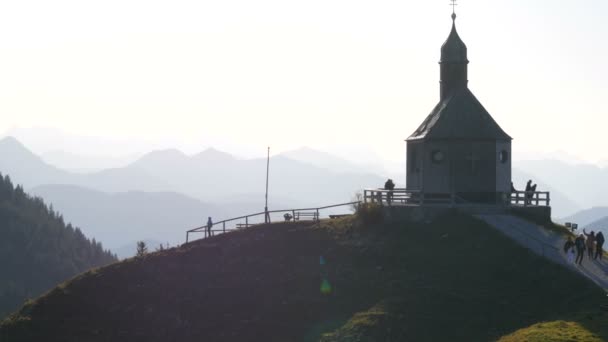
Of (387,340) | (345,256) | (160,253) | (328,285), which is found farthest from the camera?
(160,253)

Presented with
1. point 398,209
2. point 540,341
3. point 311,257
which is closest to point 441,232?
point 398,209

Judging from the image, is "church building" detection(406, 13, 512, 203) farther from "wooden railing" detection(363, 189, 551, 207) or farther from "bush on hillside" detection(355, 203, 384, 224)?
"bush on hillside" detection(355, 203, 384, 224)

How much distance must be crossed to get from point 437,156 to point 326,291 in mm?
14815

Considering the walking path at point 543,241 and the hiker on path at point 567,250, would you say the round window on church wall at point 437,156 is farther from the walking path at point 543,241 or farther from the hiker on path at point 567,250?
the hiker on path at point 567,250

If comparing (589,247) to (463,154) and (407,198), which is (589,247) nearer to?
(463,154)

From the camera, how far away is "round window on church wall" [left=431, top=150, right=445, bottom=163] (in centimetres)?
5594

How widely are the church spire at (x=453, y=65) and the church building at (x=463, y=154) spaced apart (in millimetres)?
1313

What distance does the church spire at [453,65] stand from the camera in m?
59.4

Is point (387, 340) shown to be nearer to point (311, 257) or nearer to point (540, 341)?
point (540, 341)

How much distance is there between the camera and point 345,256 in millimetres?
50031

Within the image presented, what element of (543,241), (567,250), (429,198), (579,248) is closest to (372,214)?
(429,198)

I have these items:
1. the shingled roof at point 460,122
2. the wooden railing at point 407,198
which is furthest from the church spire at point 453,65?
the wooden railing at point 407,198

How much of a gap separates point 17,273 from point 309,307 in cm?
16321

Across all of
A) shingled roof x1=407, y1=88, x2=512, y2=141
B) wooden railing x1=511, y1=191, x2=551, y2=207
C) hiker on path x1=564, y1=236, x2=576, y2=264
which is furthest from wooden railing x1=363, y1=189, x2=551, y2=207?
hiker on path x1=564, y1=236, x2=576, y2=264
